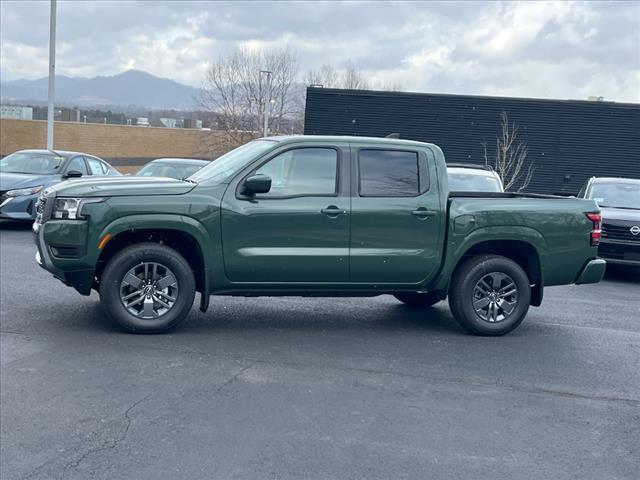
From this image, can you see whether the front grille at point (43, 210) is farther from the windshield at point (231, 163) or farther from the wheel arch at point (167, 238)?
the windshield at point (231, 163)

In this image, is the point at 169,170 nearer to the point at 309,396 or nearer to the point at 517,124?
the point at 309,396

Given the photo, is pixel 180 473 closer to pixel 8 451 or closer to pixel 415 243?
pixel 8 451

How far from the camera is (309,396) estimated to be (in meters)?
6.27

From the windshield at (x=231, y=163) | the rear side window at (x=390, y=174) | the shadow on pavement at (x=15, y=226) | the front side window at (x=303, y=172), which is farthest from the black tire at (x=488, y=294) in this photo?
the shadow on pavement at (x=15, y=226)

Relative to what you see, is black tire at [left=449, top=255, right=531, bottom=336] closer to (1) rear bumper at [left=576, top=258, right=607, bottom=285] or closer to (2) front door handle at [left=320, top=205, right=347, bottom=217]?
(1) rear bumper at [left=576, top=258, right=607, bottom=285]

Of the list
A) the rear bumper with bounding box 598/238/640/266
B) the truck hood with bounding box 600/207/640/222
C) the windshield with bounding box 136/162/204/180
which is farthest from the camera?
the windshield with bounding box 136/162/204/180

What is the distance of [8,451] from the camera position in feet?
16.8

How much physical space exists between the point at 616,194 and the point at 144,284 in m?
9.56

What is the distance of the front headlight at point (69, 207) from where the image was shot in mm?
7590

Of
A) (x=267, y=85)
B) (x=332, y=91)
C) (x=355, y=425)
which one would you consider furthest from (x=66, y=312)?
(x=267, y=85)

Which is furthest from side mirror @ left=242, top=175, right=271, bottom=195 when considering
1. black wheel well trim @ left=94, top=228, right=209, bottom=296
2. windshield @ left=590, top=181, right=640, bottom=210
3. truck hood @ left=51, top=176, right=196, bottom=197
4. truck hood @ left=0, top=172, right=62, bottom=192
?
truck hood @ left=0, top=172, right=62, bottom=192

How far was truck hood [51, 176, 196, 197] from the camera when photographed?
764 centimetres

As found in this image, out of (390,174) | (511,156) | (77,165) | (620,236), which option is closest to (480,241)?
(390,174)

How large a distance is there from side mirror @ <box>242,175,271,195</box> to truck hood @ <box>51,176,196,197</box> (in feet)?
1.69
